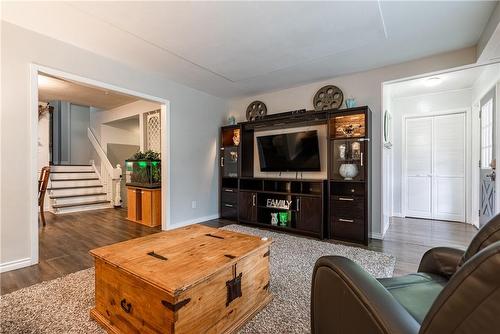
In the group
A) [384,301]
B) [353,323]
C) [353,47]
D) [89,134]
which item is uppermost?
[353,47]

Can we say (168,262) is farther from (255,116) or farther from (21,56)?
(255,116)

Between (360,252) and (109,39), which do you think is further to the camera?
(360,252)

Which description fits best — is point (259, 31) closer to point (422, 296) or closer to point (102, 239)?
point (422, 296)

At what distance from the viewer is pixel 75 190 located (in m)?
5.82

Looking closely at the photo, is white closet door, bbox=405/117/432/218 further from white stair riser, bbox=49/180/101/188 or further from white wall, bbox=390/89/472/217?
white stair riser, bbox=49/180/101/188

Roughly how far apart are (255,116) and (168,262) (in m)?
3.65

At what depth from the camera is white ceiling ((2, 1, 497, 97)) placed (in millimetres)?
2156

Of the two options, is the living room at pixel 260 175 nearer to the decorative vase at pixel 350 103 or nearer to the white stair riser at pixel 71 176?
the decorative vase at pixel 350 103

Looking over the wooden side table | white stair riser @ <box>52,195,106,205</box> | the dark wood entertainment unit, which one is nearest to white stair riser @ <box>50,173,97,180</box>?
white stair riser @ <box>52,195,106,205</box>

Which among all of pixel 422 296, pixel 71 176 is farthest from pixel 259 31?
pixel 71 176

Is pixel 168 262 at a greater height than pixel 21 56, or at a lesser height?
lesser

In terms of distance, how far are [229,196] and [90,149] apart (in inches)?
212

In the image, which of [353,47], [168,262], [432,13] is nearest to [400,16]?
[432,13]

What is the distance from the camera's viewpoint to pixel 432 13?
7.34 ft
